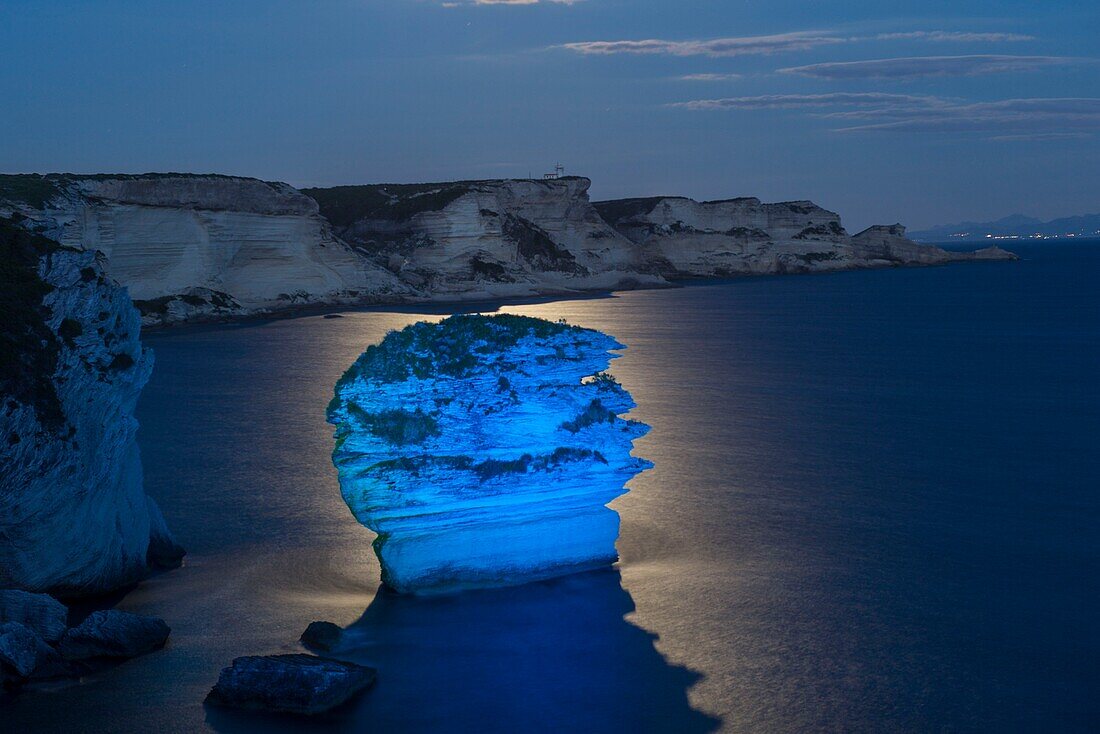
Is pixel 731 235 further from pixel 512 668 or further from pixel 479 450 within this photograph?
pixel 512 668

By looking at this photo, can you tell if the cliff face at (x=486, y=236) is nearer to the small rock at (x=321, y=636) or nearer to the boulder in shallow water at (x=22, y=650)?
the small rock at (x=321, y=636)

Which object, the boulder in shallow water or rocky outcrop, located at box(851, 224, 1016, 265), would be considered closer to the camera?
the boulder in shallow water

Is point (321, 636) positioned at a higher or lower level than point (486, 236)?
lower

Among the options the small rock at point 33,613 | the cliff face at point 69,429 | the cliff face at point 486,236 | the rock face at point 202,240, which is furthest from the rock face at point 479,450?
the cliff face at point 486,236

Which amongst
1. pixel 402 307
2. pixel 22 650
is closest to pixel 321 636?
pixel 22 650

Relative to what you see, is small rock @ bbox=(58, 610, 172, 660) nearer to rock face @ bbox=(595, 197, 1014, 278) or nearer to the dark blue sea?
the dark blue sea

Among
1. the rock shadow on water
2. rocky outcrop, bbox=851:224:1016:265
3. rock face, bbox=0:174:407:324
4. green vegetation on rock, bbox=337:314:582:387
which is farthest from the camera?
rocky outcrop, bbox=851:224:1016:265

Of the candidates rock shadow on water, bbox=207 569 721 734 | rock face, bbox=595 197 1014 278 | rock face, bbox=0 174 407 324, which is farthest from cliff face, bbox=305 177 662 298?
rock shadow on water, bbox=207 569 721 734
